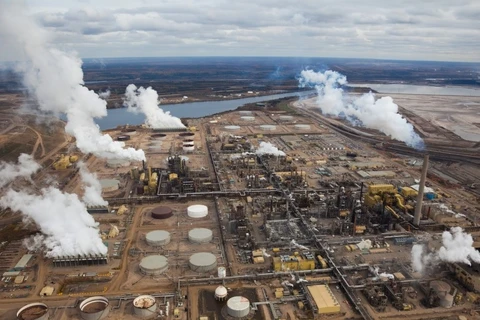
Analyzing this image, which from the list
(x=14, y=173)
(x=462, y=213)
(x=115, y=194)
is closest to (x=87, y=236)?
(x=115, y=194)

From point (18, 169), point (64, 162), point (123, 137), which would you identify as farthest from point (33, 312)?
point (123, 137)

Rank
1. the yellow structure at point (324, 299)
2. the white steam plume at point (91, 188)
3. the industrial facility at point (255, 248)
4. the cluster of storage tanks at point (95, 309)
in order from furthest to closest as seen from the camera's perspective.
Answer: the white steam plume at point (91, 188)
the industrial facility at point (255, 248)
the yellow structure at point (324, 299)
the cluster of storage tanks at point (95, 309)

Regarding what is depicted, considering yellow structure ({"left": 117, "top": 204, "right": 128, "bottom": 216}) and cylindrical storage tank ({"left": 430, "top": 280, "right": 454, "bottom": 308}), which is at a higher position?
yellow structure ({"left": 117, "top": 204, "right": 128, "bottom": 216})

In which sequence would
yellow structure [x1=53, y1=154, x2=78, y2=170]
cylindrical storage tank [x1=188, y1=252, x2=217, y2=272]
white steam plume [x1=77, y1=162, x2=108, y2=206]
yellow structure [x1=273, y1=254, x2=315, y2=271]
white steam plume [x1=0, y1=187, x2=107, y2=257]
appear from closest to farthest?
cylindrical storage tank [x1=188, y1=252, x2=217, y2=272] → yellow structure [x1=273, y1=254, x2=315, y2=271] → white steam plume [x1=0, y1=187, x2=107, y2=257] → white steam plume [x1=77, y1=162, x2=108, y2=206] → yellow structure [x1=53, y1=154, x2=78, y2=170]

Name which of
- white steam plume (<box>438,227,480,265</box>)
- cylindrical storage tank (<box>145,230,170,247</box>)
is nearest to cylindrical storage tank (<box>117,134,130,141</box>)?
cylindrical storage tank (<box>145,230,170,247</box>)

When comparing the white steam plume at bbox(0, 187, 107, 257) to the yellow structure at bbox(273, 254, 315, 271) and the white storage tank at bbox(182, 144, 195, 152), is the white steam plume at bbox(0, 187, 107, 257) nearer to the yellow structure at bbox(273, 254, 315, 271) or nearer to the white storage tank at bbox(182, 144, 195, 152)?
the yellow structure at bbox(273, 254, 315, 271)

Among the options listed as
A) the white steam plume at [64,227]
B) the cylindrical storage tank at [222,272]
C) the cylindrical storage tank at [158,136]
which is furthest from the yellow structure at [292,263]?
the cylindrical storage tank at [158,136]

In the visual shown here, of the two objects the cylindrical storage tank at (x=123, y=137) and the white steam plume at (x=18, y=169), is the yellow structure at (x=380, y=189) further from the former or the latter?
the cylindrical storage tank at (x=123, y=137)
